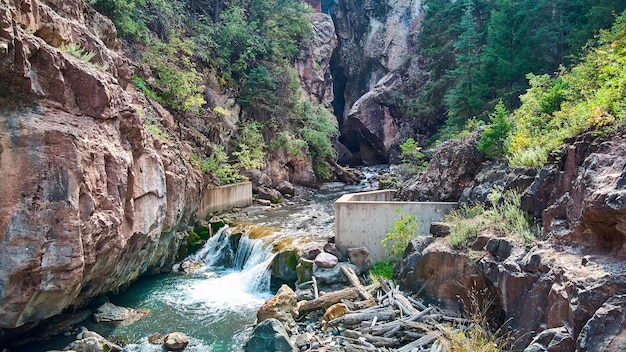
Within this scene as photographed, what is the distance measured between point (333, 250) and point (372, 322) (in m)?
3.73

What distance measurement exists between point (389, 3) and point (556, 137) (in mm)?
39486

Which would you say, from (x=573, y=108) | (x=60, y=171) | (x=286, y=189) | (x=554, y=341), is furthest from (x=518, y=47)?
(x=60, y=171)

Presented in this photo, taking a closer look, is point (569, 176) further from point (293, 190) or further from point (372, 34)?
point (372, 34)

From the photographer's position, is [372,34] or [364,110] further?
[372,34]

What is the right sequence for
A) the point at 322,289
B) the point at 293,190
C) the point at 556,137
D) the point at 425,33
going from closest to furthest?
the point at 556,137
the point at 322,289
the point at 293,190
the point at 425,33

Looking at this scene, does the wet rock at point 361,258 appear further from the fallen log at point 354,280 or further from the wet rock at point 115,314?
the wet rock at point 115,314

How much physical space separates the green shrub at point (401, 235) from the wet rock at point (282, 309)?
115 inches

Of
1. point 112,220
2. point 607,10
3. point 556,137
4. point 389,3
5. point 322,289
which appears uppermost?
point 389,3

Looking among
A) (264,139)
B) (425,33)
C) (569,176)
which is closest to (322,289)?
(569,176)

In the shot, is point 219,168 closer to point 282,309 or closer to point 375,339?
point 282,309

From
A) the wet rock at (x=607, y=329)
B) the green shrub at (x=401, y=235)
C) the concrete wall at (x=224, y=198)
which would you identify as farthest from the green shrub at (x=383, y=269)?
the concrete wall at (x=224, y=198)

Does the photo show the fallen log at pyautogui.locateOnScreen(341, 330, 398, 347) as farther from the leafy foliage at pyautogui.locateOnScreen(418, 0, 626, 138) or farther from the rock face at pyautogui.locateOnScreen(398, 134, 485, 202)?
the leafy foliage at pyautogui.locateOnScreen(418, 0, 626, 138)

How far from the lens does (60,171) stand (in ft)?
22.5

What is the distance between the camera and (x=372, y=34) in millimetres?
42375
